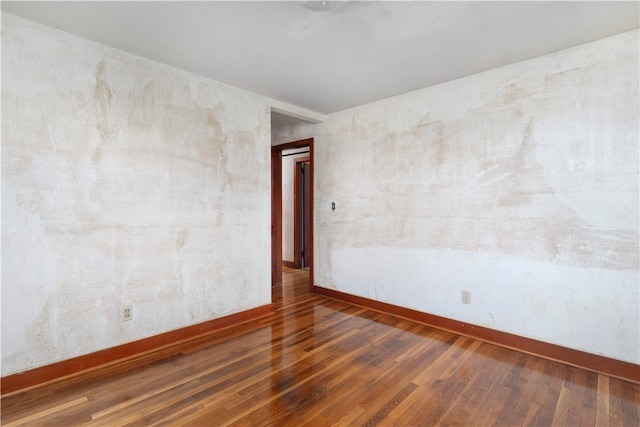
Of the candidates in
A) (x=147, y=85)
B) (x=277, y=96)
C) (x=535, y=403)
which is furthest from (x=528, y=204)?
(x=147, y=85)

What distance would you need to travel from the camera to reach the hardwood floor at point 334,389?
183 centimetres

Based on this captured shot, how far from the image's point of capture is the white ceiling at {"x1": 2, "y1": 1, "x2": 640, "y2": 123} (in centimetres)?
198

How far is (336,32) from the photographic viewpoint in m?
2.25

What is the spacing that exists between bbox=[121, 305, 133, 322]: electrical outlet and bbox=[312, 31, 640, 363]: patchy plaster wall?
8.46ft

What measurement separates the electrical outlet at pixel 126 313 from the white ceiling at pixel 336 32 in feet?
7.28

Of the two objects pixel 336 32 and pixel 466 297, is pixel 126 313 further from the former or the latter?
pixel 466 297

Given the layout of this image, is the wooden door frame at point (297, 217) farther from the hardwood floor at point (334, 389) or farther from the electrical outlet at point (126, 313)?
the electrical outlet at point (126, 313)

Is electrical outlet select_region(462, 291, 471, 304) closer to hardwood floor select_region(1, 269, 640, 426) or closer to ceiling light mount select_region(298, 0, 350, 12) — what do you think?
hardwood floor select_region(1, 269, 640, 426)

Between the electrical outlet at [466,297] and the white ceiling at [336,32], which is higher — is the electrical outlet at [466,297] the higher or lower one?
the lower one

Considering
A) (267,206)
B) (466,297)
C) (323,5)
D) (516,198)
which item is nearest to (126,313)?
(267,206)

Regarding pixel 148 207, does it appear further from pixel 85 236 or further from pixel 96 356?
pixel 96 356

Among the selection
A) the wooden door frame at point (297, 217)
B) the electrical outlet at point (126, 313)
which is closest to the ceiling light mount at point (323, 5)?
the electrical outlet at point (126, 313)

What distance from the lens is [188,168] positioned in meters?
2.96

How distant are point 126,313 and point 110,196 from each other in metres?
1.02
